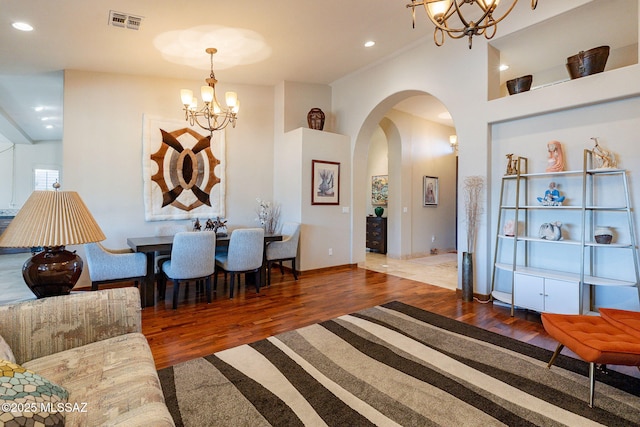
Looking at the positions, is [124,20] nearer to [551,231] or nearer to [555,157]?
[555,157]

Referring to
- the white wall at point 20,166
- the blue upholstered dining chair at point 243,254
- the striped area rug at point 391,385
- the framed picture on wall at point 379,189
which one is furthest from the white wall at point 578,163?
the white wall at point 20,166

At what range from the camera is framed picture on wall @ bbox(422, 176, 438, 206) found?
730 cm

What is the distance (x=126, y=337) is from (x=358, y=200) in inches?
181

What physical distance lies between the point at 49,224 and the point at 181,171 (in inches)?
136

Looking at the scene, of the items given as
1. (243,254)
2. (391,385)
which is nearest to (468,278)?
(391,385)

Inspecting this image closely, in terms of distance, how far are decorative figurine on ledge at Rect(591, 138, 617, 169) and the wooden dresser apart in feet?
14.9

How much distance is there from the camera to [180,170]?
5.17 m

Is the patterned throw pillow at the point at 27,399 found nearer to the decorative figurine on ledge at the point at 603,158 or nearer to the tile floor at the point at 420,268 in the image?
the decorative figurine on ledge at the point at 603,158

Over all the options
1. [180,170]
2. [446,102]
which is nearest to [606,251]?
[446,102]

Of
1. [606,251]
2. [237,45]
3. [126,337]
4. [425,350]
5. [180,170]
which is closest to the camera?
[126,337]

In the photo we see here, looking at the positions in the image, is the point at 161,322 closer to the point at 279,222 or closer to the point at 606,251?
the point at 279,222

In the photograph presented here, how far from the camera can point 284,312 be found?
3596mm

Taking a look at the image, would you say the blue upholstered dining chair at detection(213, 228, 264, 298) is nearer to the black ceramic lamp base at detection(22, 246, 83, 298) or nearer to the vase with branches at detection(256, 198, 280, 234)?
the vase with branches at detection(256, 198, 280, 234)

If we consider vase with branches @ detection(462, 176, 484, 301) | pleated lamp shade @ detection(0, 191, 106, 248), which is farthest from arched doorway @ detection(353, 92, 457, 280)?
pleated lamp shade @ detection(0, 191, 106, 248)
